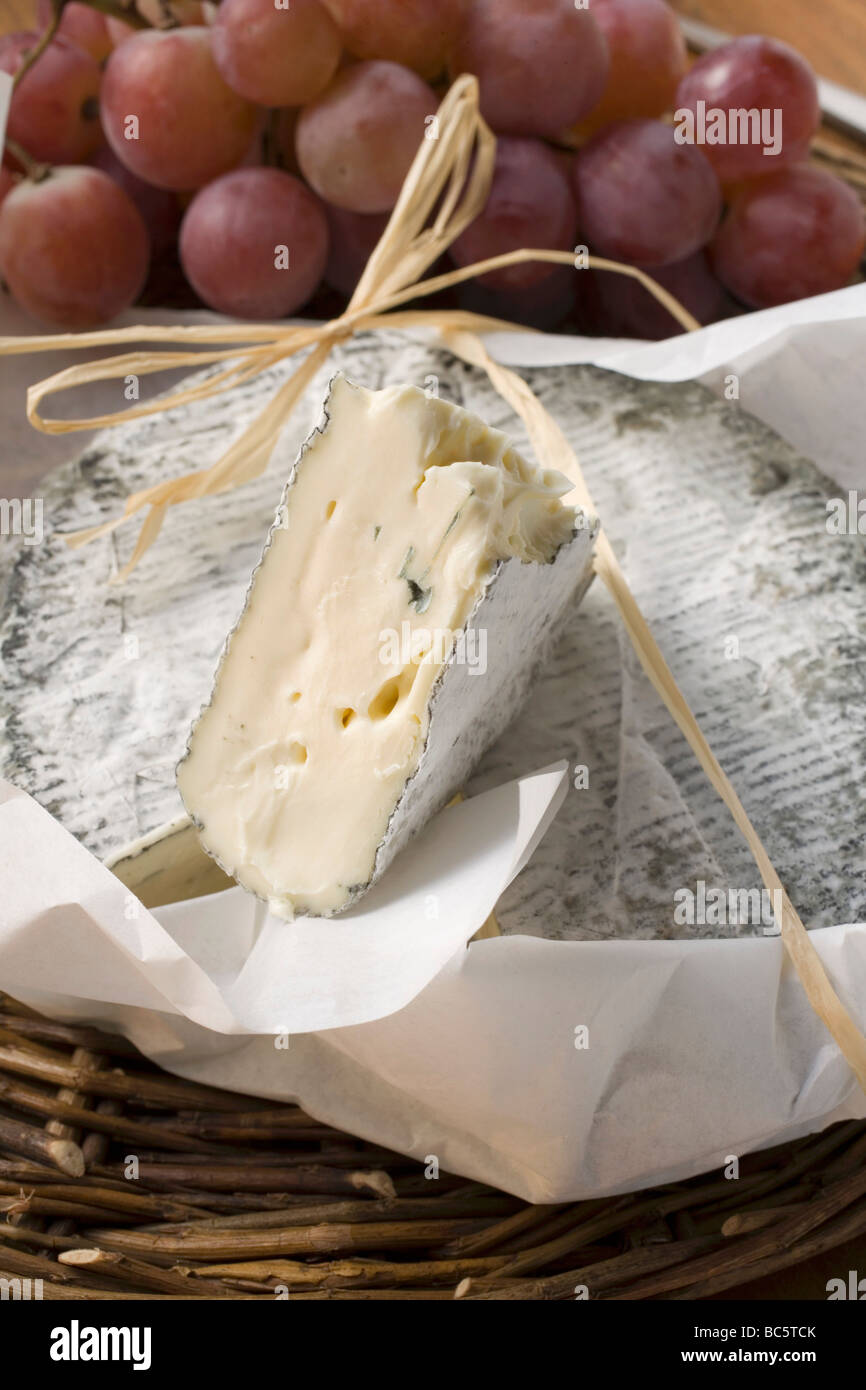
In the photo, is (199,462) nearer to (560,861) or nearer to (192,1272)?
(560,861)

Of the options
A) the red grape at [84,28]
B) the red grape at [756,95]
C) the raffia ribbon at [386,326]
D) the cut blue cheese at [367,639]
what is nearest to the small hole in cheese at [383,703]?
the cut blue cheese at [367,639]

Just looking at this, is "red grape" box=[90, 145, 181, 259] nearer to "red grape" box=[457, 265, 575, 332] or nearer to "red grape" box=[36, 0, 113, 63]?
"red grape" box=[36, 0, 113, 63]

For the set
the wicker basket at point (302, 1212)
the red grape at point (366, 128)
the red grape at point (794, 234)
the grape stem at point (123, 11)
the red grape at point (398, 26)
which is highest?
the grape stem at point (123, 11)

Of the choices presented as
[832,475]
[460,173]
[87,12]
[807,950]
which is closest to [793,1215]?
[807,950]

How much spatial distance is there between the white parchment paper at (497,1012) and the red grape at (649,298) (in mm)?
605

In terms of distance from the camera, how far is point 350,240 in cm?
122

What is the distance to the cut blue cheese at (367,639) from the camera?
73cm

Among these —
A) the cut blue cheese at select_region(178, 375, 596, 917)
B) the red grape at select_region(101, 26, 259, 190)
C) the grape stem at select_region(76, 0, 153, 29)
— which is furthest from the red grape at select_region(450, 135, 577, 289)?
the cut blue cheese at select_region(178, 375, 596, 917)

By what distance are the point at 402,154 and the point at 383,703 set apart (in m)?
0.59

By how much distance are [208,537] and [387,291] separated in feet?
0.85

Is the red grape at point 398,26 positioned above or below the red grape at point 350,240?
above

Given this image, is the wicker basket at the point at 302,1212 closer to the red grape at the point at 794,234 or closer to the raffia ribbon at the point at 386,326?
the raffia ribbon at the point at 386,326

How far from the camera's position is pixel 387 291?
1103 millimetres

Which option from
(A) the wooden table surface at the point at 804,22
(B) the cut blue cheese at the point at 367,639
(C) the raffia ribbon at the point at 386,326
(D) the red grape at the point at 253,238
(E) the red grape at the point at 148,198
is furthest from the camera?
(A) the wooden table surface at the point at 804,22
